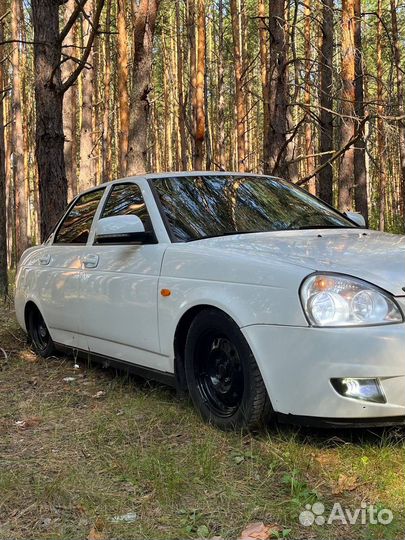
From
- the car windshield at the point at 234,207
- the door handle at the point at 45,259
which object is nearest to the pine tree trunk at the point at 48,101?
the door handle at the point at 45,259

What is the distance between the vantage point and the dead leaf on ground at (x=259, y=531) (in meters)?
A: 2.20

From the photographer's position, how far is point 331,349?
2.62 m

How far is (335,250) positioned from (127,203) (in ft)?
6.07

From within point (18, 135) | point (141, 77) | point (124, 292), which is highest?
point (18, 135)

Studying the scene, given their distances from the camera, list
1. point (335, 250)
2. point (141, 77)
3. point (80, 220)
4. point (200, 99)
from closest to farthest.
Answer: point (335, 250)
point (80, 220)
point (141, 77)
point (200, 99)

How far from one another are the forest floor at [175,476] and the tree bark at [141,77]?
16.1 feet

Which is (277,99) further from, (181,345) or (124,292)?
(181,345)

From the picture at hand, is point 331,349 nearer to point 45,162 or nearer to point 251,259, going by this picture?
point 251,259

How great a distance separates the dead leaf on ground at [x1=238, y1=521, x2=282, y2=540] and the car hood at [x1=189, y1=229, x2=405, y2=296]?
121 cm

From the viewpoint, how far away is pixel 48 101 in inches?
275

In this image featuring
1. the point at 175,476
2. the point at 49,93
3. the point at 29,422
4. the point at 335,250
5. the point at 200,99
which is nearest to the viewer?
the point at 175,476

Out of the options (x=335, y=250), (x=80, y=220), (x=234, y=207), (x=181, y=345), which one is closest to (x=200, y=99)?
(x=80, y=220)

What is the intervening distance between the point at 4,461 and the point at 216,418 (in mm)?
1196

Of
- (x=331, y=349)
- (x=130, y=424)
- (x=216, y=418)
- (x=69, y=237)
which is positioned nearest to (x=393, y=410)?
(x=331, y=349)
